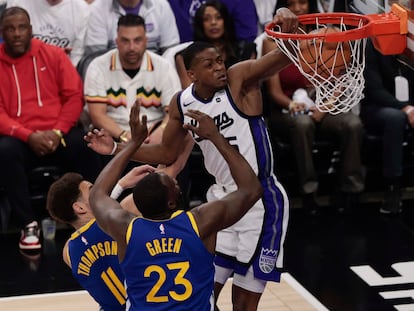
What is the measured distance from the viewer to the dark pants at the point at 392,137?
7871 mm

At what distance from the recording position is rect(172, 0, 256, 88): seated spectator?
7.78m

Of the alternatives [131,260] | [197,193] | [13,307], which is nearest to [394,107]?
[197,193]

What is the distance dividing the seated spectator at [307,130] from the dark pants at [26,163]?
1.55 metres

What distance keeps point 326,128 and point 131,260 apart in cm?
419

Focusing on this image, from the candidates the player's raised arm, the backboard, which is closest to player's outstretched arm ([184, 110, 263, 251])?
the player's raised arm

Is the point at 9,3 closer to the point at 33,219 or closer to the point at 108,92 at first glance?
the point at 108,92

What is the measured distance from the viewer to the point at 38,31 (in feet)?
26.4

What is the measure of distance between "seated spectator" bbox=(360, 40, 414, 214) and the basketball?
9.82 feet

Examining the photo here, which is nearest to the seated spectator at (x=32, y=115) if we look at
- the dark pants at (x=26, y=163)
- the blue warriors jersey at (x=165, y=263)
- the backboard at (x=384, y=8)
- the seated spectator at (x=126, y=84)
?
the dark pants at (x=26, y=163)

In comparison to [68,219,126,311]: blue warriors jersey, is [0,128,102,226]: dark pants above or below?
below

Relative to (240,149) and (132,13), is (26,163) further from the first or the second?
(240,149)

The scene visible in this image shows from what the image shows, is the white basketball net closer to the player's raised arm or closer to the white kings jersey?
the player's raised arm

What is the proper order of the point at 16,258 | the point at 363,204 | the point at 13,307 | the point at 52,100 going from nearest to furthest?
the point at 13,307
the point at 16,258
the point at 52,100
the point at 363,204

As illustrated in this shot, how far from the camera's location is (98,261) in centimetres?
450
